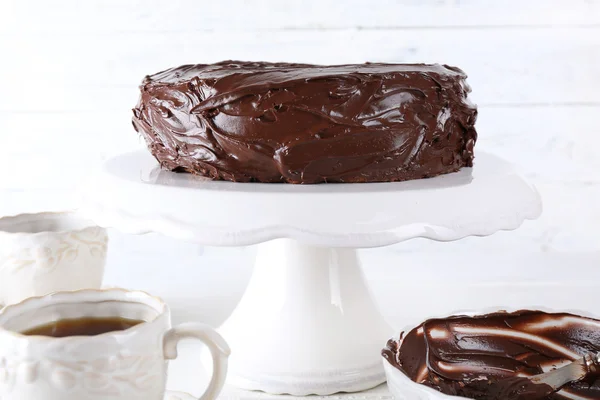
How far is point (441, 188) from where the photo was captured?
97 centimetres

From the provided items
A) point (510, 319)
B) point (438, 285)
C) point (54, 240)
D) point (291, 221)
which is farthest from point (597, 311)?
point (54, 240)

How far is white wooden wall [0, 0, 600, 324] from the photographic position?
194cm

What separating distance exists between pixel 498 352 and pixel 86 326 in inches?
20.7

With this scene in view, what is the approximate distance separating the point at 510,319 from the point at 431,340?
0.41ft

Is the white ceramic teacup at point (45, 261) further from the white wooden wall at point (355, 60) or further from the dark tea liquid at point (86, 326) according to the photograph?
the white wooden wall at point (355, 60)

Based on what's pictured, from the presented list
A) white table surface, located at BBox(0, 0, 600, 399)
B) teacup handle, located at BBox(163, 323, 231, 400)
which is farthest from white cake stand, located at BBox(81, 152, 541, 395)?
white table surface, located at BBox(0, 0, 600, 399)

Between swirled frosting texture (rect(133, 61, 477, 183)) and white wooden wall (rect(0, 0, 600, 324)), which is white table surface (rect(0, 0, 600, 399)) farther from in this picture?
swirled frosting texture (rect(133, 61, 477, 183))

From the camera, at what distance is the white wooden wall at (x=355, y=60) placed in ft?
6.35

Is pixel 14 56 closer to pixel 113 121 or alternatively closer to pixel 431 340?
pixel 113 121

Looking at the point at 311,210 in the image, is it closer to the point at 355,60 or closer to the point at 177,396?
the point at 177,396

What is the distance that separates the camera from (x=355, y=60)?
195 cm

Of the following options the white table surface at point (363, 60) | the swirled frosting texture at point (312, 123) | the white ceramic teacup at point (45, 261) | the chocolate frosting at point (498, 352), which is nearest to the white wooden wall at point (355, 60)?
the white table surface at point (363, 60)

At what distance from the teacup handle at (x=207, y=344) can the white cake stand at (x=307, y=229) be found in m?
0.10

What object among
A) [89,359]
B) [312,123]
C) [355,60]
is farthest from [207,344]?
[355,60]
